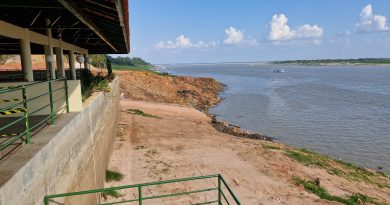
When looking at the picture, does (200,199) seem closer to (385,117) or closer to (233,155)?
(233,155)

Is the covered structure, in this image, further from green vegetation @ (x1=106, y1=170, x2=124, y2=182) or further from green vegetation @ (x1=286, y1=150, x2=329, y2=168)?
green vegetation @ (x1=286, y1=150, x2=329, y2=168)

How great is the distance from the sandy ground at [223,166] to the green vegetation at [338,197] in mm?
363

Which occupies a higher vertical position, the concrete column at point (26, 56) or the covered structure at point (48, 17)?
the covered structure at point (48, 17)

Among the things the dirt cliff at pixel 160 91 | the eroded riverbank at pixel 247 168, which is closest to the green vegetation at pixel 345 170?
the eroded riverbank at pixel 247 168

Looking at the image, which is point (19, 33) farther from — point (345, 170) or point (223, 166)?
point (345, 170)

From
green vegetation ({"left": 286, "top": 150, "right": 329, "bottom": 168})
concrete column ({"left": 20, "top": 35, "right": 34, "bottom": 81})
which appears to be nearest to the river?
green vegetation ({"left": 286, "top": 150, "right": 329, "bottom": 168})

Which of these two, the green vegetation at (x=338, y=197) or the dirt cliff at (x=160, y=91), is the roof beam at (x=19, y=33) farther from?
the dirt cliff at (x=160, y=91)

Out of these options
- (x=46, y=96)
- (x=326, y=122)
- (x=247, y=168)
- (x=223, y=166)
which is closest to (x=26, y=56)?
(x=46, y=96)

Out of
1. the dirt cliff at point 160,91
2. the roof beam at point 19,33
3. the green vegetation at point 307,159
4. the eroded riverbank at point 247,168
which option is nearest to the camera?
the roof beam at point 19,33

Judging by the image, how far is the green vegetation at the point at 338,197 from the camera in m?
15.0

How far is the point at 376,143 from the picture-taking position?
29.2m

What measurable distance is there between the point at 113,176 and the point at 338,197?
30.8 ft

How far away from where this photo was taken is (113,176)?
49.5ft

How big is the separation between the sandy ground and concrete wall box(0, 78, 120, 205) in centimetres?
435
